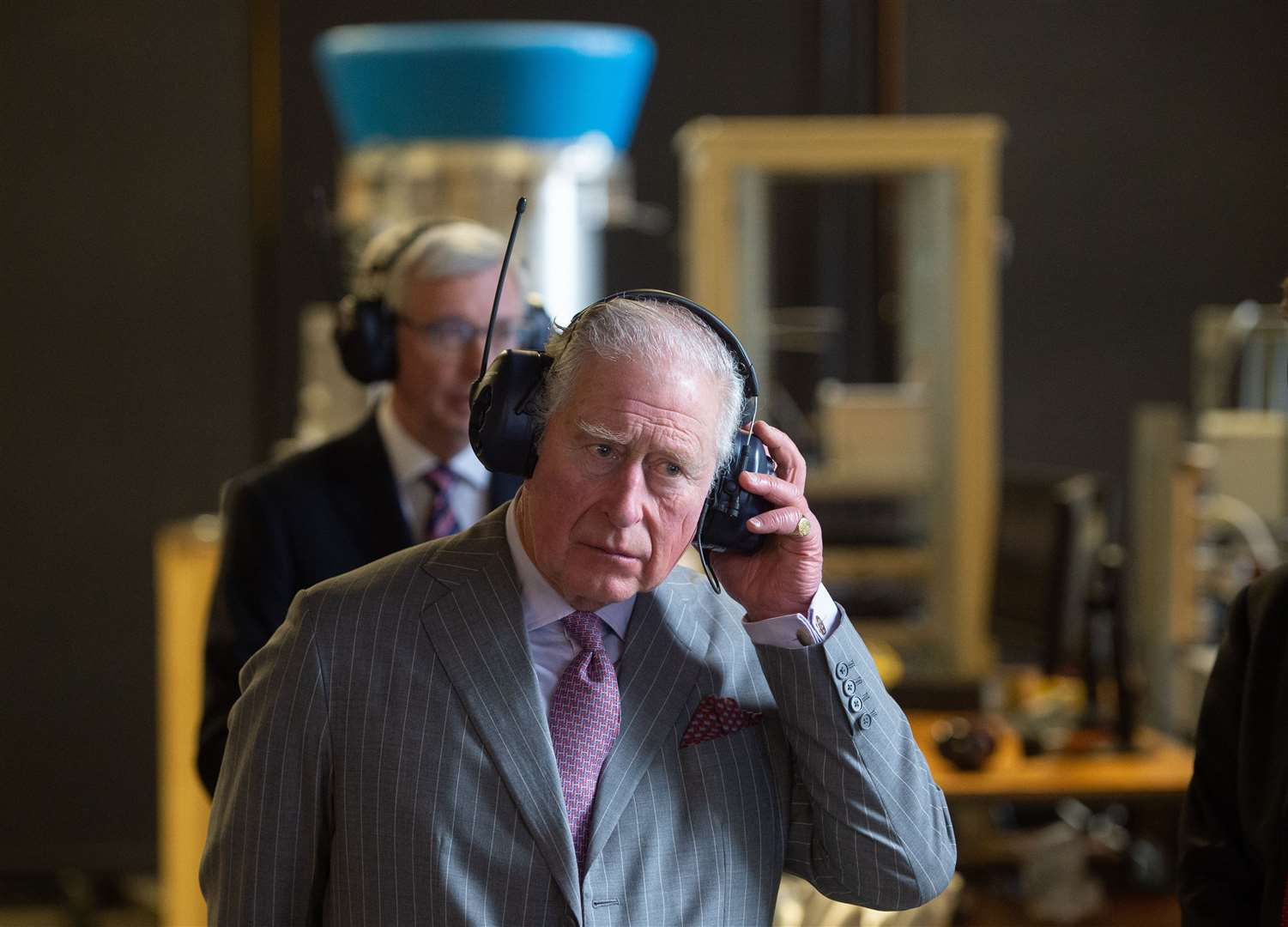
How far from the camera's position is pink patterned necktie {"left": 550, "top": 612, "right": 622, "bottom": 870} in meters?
1.43

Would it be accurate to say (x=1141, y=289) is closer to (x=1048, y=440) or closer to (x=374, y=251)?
(x=1048, y=440)

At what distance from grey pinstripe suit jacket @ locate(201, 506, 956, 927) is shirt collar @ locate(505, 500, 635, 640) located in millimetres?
16

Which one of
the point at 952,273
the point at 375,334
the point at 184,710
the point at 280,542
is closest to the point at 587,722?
the point at 280,542

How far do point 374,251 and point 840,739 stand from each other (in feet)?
4.07

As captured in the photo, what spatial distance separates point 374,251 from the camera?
238 cm

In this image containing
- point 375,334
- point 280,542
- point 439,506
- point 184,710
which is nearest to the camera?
point 280,542

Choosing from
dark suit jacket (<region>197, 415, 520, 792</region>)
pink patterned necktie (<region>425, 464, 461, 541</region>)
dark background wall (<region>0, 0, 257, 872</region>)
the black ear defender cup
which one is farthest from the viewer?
dark background wall (<region>0, 0, 257, 872</region>)

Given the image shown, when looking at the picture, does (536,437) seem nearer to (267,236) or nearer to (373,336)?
(373,336)

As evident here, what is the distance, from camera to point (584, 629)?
4.92 ft

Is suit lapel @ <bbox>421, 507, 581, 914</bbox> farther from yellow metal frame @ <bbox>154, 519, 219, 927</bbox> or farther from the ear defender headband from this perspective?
yellow metal frame @ <bbox>154, 519, 219, 927</bbox>

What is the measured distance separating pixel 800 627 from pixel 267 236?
4.38 m

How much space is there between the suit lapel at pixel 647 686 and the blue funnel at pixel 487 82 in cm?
273

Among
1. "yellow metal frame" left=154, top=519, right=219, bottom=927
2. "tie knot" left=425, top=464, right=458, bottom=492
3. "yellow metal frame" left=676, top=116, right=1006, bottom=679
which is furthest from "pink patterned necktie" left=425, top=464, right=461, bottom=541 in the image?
"yellow metal frame" left=676, top=116, right=1006, bottom=679

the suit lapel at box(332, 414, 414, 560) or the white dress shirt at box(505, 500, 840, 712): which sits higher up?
the white dress shirt at box(505, 500, 840, 712)
